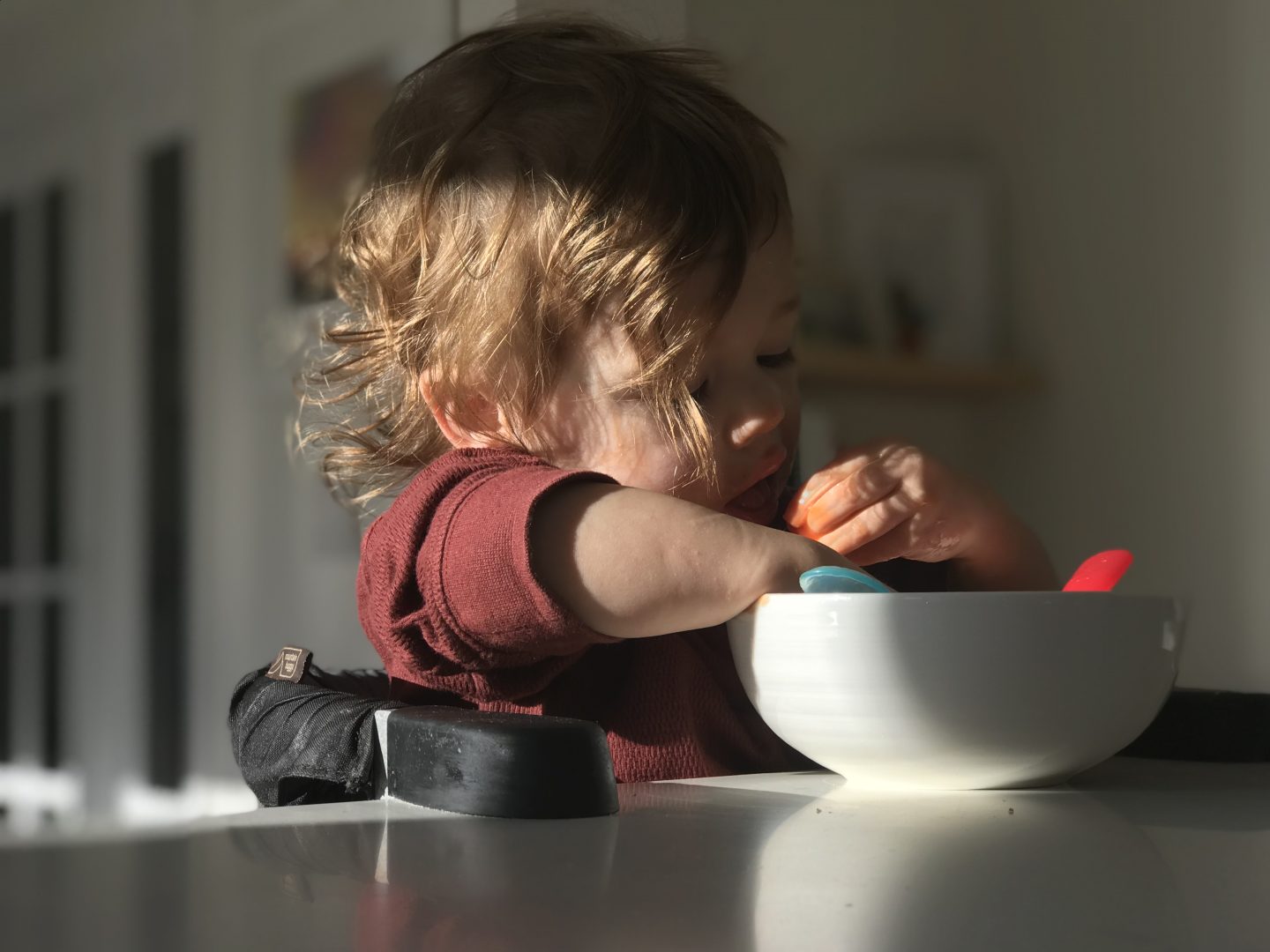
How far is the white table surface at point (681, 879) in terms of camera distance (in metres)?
Result: 0.33

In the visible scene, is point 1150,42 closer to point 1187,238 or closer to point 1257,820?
point 1187,238

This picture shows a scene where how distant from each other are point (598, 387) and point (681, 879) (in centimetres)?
43

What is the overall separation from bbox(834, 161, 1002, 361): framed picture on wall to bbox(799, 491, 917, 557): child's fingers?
6.09 feet

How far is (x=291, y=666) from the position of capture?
76 centimetres

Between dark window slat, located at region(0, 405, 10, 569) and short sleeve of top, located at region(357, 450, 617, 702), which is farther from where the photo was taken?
dark window slat, located at region(0, 405, 10, 569)

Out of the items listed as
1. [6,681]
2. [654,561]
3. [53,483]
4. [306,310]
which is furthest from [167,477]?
[654,561]

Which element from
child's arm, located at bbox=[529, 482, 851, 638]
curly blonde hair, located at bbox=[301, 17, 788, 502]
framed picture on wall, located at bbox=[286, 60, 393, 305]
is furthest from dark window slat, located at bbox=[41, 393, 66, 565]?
child's arm, located at bbox=[529, 482, 851, 638]

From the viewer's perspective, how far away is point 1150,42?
244 cm

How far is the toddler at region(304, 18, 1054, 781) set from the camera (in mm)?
667

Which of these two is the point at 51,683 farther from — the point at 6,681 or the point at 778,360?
the point at 778,360

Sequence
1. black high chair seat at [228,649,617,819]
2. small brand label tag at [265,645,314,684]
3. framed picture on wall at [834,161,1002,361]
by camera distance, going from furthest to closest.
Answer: framed picture on wall at [834,161,1002,361]
small brand label tag at [265,645,314,684]
black high chair seat at [228,649,617,819]

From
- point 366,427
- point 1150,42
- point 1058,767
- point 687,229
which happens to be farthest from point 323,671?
point 1150,42

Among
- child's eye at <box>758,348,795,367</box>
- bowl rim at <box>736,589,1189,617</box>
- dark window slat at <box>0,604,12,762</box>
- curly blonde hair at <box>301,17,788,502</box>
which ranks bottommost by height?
dark window slat at <box>0,604,12,762</box>

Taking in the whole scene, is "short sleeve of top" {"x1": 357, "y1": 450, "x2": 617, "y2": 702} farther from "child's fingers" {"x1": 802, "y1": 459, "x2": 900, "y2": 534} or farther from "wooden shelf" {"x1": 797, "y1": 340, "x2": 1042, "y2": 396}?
"wooden shelf" {"x1": 797, "y1": 340, "x2": 1042, "y2": 396}
